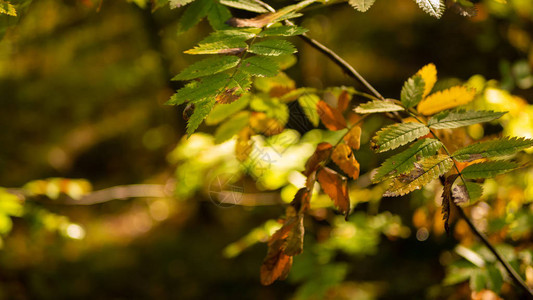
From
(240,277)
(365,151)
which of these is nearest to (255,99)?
(365,151)

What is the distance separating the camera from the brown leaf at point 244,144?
117 cm

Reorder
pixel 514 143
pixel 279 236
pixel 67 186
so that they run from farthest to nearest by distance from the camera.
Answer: pixel 67 186 < pixel 279 236 < pixel 514 143

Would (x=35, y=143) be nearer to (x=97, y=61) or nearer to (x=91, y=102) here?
(x=91, y=102)

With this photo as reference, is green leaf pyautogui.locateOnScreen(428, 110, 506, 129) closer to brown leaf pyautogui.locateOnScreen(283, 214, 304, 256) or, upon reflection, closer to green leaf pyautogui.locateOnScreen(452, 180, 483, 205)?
green leaf pyautogui.locateOnScreen(452, 180, 483, 205)

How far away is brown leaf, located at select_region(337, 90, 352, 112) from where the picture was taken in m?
1.02

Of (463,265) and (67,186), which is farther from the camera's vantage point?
(67,186)

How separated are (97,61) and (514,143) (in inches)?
297

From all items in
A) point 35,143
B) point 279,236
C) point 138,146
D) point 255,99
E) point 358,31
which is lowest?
point 138,146

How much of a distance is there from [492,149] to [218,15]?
712 mm

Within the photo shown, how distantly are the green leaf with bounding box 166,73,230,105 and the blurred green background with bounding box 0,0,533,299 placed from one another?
2.54 ft

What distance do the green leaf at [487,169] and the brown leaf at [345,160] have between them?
9.5 inches

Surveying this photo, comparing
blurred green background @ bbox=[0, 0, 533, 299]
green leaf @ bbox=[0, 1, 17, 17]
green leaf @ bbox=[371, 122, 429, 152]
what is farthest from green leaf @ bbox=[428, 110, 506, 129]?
blurred green background @ bbox=[0, 0, 533, 299]

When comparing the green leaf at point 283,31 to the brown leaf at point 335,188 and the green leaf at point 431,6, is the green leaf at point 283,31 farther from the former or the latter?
the brown leaf at point 335,188

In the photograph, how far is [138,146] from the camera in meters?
7.81
